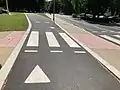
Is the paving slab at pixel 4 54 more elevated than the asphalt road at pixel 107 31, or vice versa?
→ the paving slab at pixel 4 54

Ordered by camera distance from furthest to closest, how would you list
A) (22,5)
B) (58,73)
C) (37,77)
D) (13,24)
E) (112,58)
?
(22,5) → (13,24) → (112,58) → (58,73) → (37,77)

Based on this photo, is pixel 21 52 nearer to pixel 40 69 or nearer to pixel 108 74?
pixel 40 69

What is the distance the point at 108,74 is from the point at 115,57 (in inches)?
141

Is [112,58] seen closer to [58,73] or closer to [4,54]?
[58,73]

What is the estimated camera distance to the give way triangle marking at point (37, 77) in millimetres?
7844

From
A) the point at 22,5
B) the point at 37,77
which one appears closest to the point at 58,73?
the point at 37,77

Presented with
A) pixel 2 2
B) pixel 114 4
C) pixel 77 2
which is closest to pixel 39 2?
pixel 2 2

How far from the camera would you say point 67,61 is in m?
11.0

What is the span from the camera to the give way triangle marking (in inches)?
309

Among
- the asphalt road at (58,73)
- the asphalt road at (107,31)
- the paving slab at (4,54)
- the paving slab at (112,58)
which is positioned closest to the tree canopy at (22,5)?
the asphalt road at (107,31)

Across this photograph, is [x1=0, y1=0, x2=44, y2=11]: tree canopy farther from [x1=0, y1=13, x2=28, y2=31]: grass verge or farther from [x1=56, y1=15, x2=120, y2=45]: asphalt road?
[x1=56, y1=15, x2=120, y2=45]: asphalt road

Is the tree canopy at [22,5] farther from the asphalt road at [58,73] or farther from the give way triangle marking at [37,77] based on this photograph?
the give way triangle marking at [37,77]

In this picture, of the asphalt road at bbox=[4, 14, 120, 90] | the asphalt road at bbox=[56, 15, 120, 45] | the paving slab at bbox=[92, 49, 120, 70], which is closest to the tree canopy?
the asphalt road at bbox=[56, 15, 120, 45]

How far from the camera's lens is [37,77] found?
829 cm
